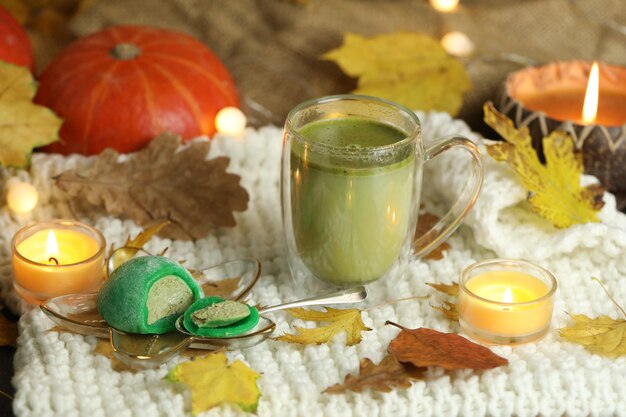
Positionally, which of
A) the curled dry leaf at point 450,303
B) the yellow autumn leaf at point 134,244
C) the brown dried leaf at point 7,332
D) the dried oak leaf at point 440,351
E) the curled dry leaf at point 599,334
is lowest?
the brown dried leaf at point 7,332

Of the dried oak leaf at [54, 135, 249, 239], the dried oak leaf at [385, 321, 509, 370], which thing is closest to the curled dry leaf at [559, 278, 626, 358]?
the dried oak leaf at [385, 321, 509, 370]

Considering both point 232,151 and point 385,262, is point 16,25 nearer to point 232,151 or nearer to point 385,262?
point 232,151

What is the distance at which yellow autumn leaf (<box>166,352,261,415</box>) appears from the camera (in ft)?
3.15

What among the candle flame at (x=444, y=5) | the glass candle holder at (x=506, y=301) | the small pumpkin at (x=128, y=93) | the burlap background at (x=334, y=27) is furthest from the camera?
the candle flame at (x=444, y=5)

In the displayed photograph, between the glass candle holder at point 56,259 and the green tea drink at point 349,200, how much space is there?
27cm

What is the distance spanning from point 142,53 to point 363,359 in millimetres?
807

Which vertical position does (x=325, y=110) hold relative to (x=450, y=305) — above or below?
above

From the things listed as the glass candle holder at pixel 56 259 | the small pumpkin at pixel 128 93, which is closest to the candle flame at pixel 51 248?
the glass candle holder at pixel 56 259

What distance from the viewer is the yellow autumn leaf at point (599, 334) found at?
1.08 metres

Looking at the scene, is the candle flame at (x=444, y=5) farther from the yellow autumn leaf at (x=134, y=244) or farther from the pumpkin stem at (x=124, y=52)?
the yellow autumn leaf at (x=134, y=244)

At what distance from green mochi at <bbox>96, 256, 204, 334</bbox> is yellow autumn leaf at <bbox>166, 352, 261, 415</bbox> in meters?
0.07

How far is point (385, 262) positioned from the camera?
119 cm

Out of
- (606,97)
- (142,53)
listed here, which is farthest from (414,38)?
(142,53)

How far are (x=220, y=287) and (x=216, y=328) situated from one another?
147 mm
